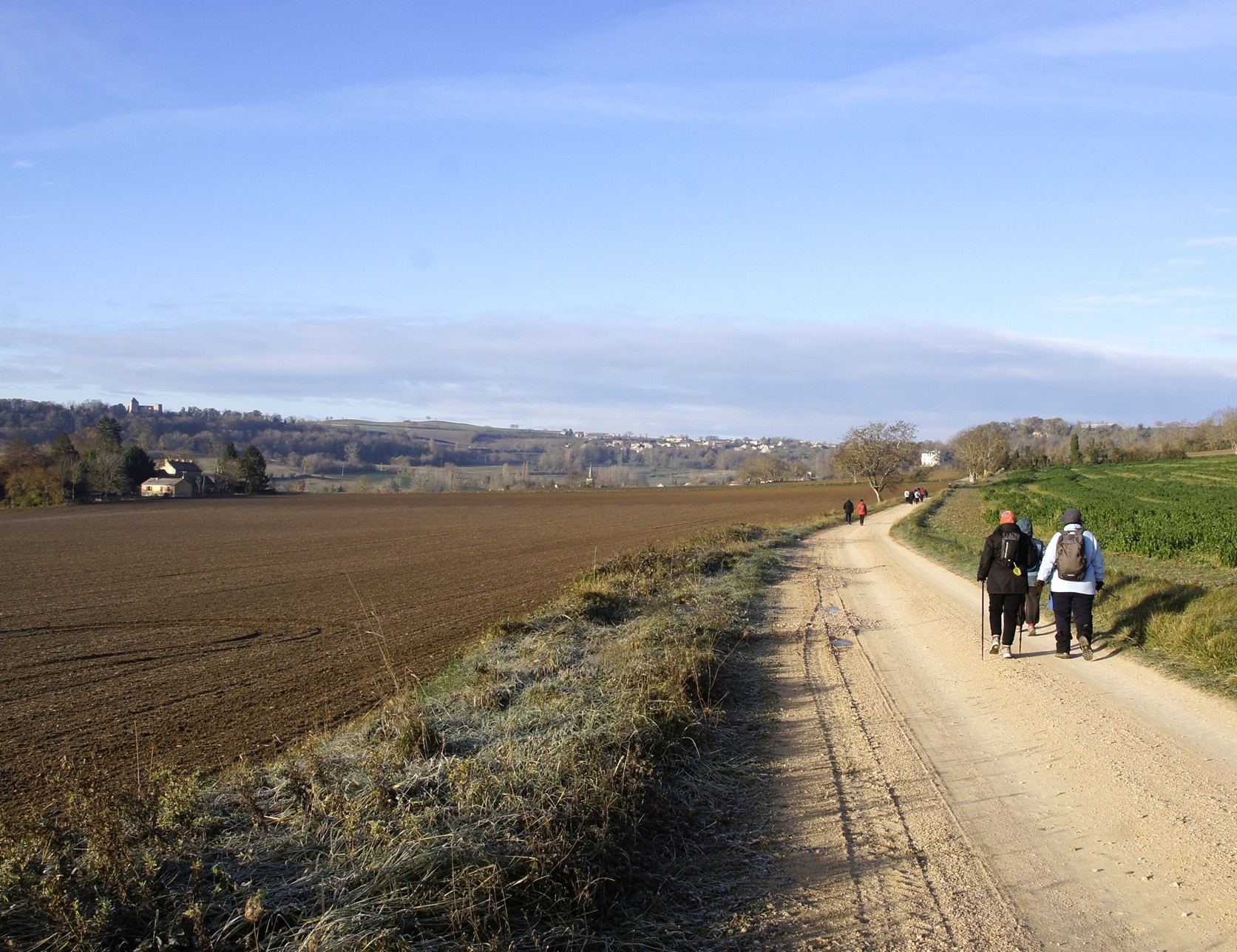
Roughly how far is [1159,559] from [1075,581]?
1313cm

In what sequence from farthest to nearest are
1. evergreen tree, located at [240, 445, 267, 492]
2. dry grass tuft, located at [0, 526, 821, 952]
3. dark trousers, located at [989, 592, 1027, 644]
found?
evergreen tree, located at [240, 445, 267, 492] < dark trousers, located at [989, 592, 1027, 644] < dry grass tuft, located at [0, 526, 821, 952]

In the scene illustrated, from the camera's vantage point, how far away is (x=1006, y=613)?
10266 millimetres

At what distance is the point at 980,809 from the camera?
5.50 meters

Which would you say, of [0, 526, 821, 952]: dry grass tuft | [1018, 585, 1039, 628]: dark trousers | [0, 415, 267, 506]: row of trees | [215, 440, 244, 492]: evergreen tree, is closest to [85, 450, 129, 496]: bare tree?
[0, 415, 267, 506]: row of trees

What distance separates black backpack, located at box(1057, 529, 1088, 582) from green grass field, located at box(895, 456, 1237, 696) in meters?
1.18

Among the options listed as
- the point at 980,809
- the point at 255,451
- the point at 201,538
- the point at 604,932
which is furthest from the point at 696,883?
the point at 255,451

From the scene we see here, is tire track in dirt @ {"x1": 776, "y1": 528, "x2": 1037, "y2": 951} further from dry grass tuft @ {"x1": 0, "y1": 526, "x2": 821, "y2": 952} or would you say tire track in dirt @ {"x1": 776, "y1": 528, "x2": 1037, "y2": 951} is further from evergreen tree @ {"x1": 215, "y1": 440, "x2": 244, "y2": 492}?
evergreen tree @ {"x1": 215, "y1": 440, "x2": 244, "y2": 492}

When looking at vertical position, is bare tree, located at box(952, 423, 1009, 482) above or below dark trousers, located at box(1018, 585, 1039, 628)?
above

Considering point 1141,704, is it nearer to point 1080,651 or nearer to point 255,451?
point 1080,651

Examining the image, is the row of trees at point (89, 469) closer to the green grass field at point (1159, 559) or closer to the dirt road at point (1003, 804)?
the green grass field at point (1159, 559)

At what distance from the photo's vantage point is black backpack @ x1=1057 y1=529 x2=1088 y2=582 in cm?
991

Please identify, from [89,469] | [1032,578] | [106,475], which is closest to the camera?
[1032,578]

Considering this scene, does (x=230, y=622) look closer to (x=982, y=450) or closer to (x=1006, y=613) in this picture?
(x=1006, y=613)

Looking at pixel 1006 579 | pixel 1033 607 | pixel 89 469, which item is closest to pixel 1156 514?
pixel 1033 607
